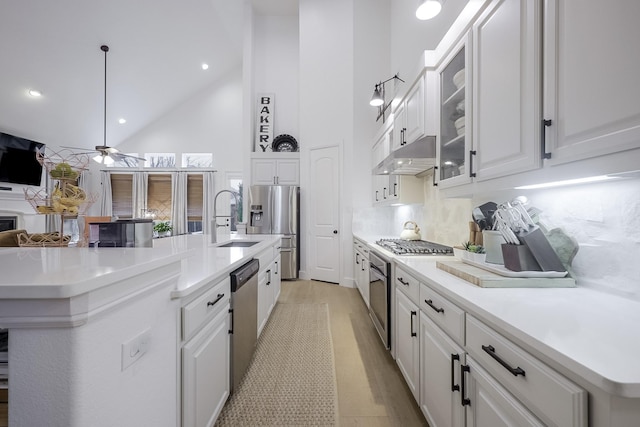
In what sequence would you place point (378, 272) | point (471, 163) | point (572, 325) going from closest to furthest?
point (572, 325), point (471, 163), point (378, 272)

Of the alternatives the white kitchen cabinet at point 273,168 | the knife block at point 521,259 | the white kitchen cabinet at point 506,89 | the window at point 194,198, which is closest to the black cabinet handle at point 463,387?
the knife block at point 521,259

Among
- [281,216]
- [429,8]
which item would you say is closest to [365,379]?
[429,8]

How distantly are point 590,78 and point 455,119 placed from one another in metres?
1.00

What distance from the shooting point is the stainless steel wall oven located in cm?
218

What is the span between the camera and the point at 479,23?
1.44m

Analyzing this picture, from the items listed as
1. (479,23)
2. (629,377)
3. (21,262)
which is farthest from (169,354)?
(479,23)

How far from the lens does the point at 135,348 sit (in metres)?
0.85

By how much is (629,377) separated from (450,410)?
0.83 metres

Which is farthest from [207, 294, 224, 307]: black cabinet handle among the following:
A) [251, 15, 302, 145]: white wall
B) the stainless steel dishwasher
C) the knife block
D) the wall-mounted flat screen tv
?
the wall-mounted flat screen tv

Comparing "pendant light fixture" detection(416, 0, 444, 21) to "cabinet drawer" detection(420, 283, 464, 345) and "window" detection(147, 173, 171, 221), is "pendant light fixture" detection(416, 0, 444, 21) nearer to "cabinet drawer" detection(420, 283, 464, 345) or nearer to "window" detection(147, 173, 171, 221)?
"cabinet drawer" detection(420, 283, 464, 345)

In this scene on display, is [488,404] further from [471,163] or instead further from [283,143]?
[283,143]

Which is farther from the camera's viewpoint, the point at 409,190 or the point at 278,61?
the point at 278,61

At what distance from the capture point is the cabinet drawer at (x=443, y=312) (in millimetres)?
1121

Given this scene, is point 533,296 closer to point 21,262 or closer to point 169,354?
point 169,354
